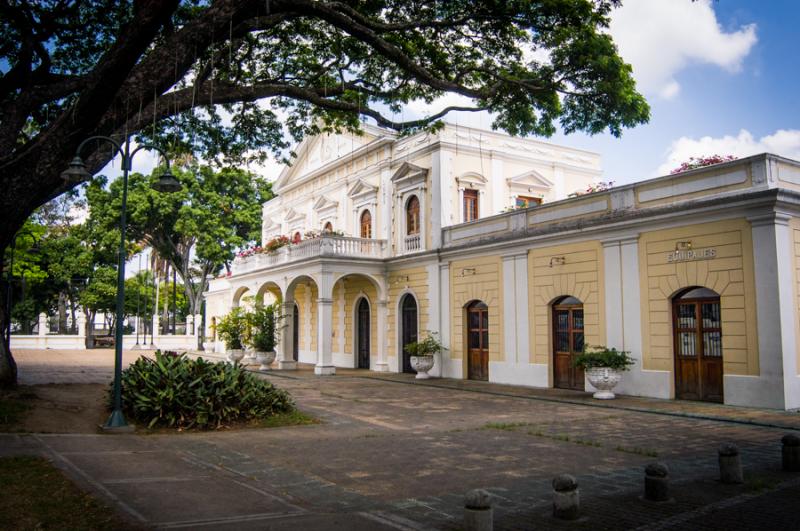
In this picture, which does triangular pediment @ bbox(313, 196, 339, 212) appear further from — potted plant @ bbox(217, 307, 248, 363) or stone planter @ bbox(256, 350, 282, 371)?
stone planter @ bbox(256, 350, 282, 371)

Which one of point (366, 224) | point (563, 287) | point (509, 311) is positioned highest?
point (366, 224)

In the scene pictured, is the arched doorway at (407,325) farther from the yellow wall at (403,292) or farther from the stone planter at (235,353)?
the stone planter at (235,353)

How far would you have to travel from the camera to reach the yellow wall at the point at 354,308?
24.2 m

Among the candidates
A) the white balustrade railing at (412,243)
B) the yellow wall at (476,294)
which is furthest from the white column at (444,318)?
the white balustrade railing at (412,243)

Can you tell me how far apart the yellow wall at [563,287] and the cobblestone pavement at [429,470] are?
12.0 ft

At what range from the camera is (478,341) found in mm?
19484

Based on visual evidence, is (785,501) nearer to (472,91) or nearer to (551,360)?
(472,91)

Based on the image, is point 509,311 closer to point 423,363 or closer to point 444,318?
point 444,318

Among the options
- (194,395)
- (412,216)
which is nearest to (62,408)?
(194,395)

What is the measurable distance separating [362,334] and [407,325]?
3.27 m

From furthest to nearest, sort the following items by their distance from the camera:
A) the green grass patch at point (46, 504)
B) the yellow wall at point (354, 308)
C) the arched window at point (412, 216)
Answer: the yellow wall at point (354, 308) < the arched window at point (412, 216) < the green grass patch at point (46, 504)

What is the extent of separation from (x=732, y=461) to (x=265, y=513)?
15.4 ft

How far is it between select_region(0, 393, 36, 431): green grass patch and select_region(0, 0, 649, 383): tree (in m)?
1.41

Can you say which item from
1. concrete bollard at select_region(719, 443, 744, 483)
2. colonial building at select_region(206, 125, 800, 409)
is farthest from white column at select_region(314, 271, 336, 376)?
concrete bollard at select_region(719, 443, 744, 483)
